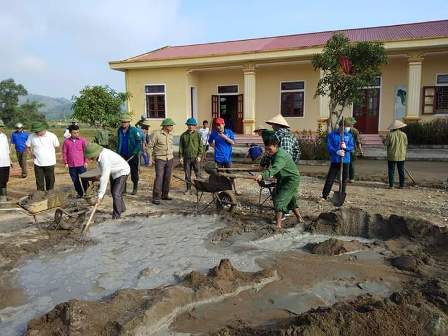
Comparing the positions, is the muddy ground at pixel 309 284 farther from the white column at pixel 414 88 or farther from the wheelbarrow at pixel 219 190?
the white column at pixel 414 88

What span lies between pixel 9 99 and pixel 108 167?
37.5 metres

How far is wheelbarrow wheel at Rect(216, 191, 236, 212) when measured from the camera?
6.75m

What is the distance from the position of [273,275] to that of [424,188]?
600 cm

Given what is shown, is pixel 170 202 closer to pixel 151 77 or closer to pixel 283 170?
pixel 283 170

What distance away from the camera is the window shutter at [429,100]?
15109 millimetres

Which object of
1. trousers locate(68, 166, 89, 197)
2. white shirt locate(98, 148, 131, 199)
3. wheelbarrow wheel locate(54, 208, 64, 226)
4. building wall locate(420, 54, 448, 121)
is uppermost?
building wall locate(420, 54, 448, 121)

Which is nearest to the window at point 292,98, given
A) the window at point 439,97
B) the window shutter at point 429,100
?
the window shutter at point 429,100

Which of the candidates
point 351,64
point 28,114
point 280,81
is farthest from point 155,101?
point 28,114

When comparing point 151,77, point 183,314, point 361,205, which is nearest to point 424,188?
point 361,205

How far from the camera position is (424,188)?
8.86m

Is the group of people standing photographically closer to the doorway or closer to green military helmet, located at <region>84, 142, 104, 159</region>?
green military helmet, located at <region>84, 142, 104, 159</region>

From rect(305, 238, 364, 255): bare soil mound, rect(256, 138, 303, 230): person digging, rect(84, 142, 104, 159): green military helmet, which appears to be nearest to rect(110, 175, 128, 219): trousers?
rect(84, 142, 104, 159): green military helmet

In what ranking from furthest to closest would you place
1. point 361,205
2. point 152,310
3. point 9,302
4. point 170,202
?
1. point 170,202
2. point 361,205
3. point 9,302
4. point 152,310

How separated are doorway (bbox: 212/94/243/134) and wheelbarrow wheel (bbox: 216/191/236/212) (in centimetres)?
1209
